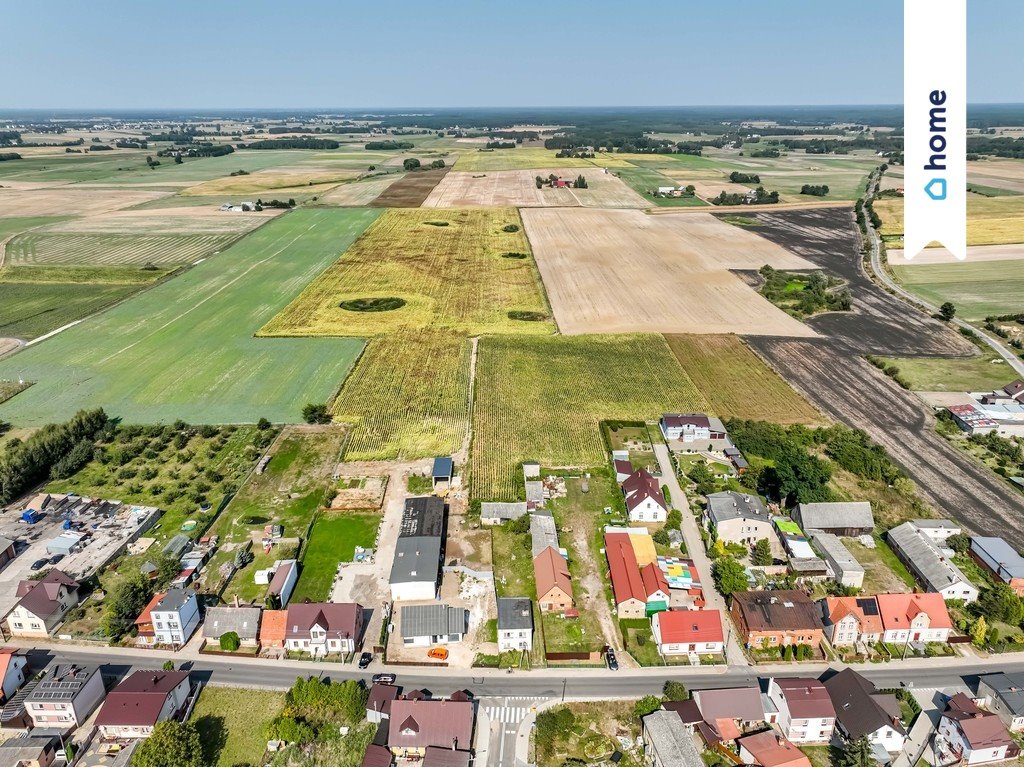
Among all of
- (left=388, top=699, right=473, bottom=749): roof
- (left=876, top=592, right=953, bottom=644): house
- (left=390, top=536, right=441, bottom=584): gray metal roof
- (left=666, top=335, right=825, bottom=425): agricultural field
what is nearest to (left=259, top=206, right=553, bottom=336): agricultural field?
(left=666, top=335, right=825, bottom=425): agricultural field

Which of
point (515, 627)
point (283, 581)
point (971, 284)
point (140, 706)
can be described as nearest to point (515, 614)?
point (515, 627)

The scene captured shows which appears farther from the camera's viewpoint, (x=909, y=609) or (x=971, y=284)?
(x=971, y=284)

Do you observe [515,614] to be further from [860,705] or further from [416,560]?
[860,705]

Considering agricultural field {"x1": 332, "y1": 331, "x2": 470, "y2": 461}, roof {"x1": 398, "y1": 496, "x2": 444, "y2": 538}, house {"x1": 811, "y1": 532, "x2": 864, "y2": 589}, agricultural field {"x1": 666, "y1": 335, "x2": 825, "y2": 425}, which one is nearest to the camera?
house {"x1": 811, "y1": 532, "x2": 864, "y2": 589}

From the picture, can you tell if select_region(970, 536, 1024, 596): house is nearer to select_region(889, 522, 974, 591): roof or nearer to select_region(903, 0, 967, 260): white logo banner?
select_region(889, 522, 974, 591): roof

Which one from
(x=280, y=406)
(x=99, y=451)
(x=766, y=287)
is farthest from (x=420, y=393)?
(x=766, y=287)

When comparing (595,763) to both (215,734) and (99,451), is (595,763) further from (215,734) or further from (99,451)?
Result: (99,451)

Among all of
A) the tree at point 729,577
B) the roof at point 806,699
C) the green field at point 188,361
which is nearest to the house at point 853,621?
the tree at point 729,577
